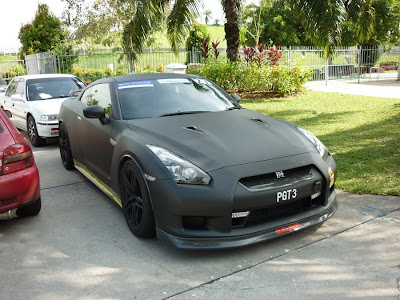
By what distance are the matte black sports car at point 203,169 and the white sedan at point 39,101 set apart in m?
3.65

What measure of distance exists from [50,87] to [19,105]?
789mm

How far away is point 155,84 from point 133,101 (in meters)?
0.41

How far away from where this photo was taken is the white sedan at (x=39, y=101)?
7969 mm

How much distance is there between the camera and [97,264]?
340 centimetres

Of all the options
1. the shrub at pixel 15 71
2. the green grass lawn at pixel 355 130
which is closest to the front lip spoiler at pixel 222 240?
the green grass lawn at pixel 355 130

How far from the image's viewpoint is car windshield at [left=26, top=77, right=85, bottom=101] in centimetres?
874

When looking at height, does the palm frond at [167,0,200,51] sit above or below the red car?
above

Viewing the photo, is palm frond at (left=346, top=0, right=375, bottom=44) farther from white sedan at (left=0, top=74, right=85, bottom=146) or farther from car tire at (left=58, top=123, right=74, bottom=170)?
car tire at (left=58, top=123, right=74, bottom=170)

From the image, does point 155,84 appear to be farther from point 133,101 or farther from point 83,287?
point 83,287

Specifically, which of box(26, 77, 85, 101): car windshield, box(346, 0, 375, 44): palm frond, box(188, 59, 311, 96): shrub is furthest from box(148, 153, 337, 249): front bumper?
box(188, 59, 311, 96): shrub

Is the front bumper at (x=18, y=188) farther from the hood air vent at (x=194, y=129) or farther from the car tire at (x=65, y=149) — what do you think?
the car tire at (x=65, y=149)

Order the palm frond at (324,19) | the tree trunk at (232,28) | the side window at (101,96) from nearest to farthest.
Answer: the side window at (101,96) → the palm frond at (324,19) → the tree trunk at (232,28)

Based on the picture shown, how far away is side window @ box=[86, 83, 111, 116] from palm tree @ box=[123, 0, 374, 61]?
629 centimetres

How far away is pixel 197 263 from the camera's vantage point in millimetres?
3369
